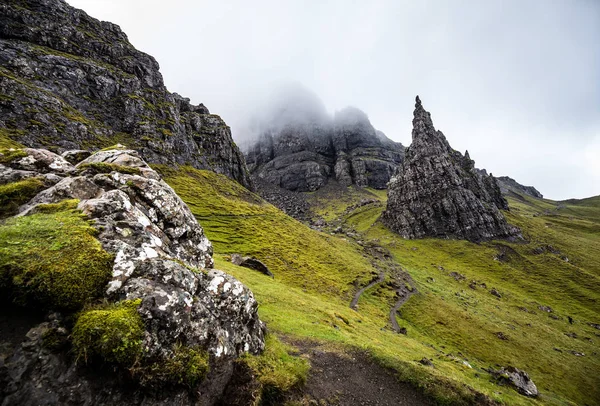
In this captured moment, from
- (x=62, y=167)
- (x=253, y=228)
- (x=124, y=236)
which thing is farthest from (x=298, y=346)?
(x=253, y=228)

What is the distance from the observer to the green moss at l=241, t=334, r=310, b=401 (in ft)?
39.7

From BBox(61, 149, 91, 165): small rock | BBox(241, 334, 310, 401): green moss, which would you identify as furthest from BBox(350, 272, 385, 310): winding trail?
BBox(61, 149, 91, 165): small rock

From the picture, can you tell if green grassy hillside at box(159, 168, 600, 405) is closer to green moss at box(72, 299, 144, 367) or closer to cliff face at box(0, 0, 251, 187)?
green moss at box(72, 299, 144, 367)

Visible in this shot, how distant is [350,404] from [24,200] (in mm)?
22783

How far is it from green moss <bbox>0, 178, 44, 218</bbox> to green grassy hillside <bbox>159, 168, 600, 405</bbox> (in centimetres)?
2020

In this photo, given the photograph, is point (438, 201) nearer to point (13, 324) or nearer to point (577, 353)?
point (577, 353)

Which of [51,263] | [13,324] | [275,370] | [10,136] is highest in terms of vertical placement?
[10,136]

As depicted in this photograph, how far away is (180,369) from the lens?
9.56 metres

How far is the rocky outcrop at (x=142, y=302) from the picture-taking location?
7508 millimetres

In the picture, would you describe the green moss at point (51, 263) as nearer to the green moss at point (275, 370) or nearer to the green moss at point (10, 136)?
the green moss at point (275, 370)

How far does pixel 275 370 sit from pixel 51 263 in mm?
11082

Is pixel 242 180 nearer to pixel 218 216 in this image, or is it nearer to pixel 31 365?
pixel 218 216

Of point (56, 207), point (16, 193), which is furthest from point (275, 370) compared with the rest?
point (16, 193)

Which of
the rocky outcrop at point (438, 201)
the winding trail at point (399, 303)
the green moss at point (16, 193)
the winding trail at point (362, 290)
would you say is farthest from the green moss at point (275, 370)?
the rocky outcrop at point (438, 201)
